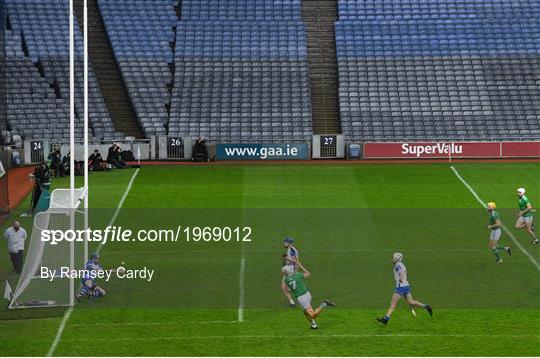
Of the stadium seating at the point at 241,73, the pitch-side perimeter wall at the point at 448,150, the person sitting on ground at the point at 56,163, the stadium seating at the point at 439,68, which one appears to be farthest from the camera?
the stadium seating at the point at 439,68

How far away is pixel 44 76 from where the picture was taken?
61.6 m

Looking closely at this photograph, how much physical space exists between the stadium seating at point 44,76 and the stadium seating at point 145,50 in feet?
6.66

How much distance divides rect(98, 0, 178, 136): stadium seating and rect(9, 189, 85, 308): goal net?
97.8 feet

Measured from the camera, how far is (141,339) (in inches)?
957

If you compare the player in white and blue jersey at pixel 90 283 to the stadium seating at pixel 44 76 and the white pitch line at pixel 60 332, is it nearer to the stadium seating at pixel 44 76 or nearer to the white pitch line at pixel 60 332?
the white pitch line at pixel 60 332

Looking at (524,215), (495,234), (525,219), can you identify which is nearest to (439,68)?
(525,219)

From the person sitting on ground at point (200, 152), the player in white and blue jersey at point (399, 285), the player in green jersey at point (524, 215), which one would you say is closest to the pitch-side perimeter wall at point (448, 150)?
the person sitting on ground at point (200, 152)

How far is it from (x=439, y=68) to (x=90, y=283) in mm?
39398

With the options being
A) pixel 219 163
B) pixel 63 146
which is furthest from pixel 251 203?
pixel 63 146

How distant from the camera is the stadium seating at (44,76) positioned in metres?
57.5

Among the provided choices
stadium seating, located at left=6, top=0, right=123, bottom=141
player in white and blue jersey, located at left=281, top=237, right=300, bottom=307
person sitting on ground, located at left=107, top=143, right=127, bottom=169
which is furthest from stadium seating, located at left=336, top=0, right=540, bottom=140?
player in white and blue jersey, located at left=281, top=237, right=300, bottom=307

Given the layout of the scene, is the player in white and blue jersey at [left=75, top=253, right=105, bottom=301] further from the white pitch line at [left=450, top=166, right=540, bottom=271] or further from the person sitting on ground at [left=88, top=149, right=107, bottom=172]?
the person sitting on ground at [left=88, top=149, right=107, bottom=172]

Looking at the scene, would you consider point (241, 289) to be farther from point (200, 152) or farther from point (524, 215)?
point (200, 152)

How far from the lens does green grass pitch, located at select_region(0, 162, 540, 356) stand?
24203mm
